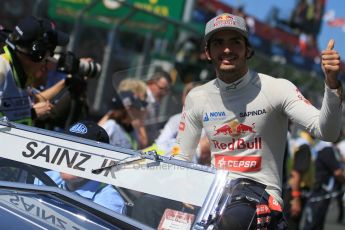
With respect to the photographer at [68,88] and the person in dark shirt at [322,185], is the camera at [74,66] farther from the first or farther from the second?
the person in dark shirt at [322,185]

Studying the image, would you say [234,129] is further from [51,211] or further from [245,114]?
[51,211]

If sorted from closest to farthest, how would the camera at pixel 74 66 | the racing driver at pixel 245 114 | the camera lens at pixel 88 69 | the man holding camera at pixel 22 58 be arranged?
the racing driver at pixel 245 114, the man holding camera at pixel 22 58, the camera at pixel 74 66, the camera lens at pixel 88 69

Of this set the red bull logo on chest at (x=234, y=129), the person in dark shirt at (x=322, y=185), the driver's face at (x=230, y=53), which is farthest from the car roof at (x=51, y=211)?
the person in dark shirt at (x=322, y=185)

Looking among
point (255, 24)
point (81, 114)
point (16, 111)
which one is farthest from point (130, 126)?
point (255, 24)

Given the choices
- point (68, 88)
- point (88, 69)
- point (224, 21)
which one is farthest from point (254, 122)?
point (68, 88)

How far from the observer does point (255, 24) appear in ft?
84.4

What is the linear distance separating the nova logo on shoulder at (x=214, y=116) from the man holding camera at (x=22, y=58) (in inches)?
51.1

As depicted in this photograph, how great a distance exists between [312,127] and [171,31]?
5703 millimetres

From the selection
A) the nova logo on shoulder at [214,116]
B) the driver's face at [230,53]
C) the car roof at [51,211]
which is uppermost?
the driver's face at [230,53]

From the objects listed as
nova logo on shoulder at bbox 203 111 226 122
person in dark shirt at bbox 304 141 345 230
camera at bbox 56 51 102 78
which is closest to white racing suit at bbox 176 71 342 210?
nova logo on shoulder at bbox 203 111 226 122

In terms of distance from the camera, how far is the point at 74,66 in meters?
5.27

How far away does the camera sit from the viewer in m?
5.26

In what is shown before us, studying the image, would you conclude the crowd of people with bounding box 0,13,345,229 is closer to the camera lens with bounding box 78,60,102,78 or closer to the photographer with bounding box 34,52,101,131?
the photographer with bounding box 34,52,101,131

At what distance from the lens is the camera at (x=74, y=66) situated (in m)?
5.26
